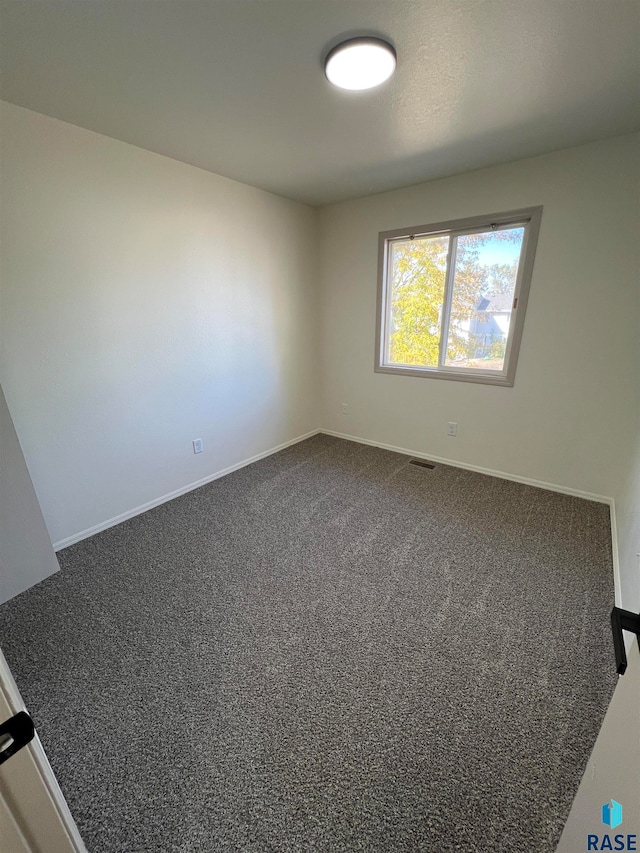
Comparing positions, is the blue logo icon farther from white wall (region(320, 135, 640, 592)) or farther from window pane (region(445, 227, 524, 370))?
window pane (region(445, 227, 524, 370))

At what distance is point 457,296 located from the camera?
10.1 ft

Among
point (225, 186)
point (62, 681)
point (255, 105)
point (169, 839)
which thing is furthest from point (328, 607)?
point (225, 186)

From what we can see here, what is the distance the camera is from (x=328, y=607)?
1.79 metres

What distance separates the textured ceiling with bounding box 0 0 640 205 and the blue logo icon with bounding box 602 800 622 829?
→ 215cm

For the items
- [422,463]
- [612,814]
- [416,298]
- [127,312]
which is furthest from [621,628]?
[416,298]

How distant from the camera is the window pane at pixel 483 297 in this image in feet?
9.11

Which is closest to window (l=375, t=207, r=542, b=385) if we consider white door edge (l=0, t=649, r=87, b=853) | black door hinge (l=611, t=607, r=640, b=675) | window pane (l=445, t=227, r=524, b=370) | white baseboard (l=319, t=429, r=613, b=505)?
window pane (l=445, t=227, r=524, b=370)

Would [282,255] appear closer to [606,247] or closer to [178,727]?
[606,247]

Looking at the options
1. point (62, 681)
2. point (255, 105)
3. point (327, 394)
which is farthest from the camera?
point (327, 394)

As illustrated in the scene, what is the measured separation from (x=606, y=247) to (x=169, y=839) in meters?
3.59

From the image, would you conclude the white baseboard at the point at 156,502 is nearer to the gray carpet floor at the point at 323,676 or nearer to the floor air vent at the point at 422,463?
the gray carpet floor at the point at 323,676

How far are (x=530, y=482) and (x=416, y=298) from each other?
191cm

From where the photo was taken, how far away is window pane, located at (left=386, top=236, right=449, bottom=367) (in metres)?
3.14

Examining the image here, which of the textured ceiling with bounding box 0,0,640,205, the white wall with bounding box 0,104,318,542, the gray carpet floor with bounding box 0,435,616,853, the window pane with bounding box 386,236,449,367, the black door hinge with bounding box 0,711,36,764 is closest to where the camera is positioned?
the black door hinge with bounding box 0,711,36,764
